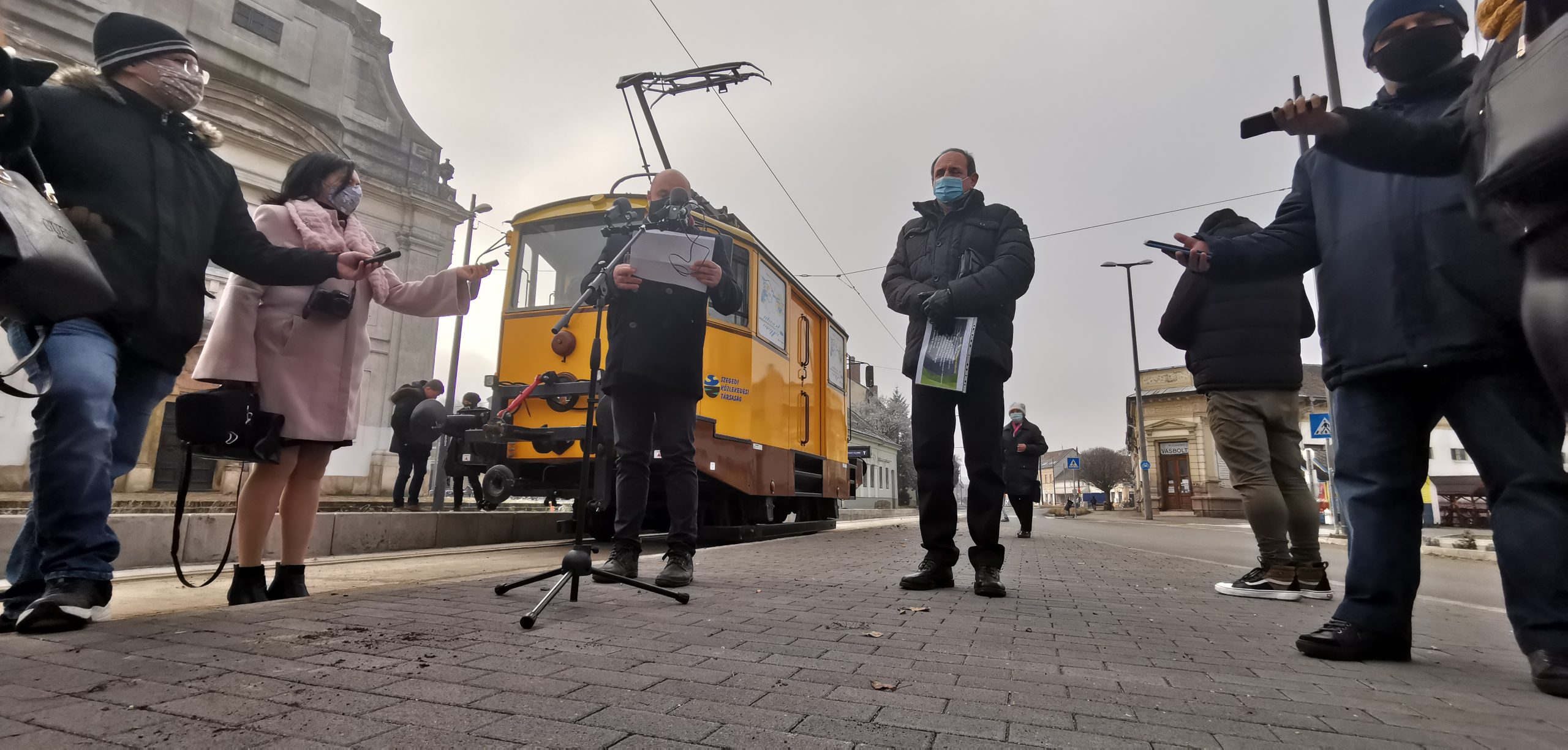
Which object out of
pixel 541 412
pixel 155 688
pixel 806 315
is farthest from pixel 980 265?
pixel 806 315

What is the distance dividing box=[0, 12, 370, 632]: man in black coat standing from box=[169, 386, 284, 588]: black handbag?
0.51 feet

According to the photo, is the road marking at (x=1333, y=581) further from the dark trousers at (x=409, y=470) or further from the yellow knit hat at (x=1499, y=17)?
the dark trousers at (x=409, y=470)

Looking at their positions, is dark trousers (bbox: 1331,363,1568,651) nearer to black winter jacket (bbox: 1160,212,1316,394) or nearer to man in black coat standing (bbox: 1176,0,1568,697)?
man in black coat standing (bbox: 1176,0,1568,697)

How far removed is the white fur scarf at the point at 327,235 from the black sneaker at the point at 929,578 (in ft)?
8.55

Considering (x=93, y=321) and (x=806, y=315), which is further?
(x=806, y=315)

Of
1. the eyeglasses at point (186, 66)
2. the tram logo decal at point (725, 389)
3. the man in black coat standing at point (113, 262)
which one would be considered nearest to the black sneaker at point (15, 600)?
the man in black coat standing at point (113, 262)

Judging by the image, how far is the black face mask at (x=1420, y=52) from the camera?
7.01 ft

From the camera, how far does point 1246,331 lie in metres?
4.00

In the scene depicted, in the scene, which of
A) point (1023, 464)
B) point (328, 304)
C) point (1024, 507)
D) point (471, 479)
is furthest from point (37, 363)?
point (1023, 464)

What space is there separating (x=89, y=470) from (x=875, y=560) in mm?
4108

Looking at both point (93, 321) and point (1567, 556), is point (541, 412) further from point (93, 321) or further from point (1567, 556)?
point (1567, 556)

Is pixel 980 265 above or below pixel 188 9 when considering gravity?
below

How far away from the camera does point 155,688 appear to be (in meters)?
1.49

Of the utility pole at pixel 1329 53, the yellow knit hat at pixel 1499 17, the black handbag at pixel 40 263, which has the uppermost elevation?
the utility pole at pixel 1329 53
